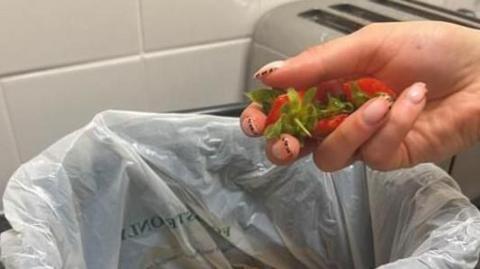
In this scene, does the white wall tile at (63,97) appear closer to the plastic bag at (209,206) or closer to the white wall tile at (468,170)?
the plastic bag at (209,206)

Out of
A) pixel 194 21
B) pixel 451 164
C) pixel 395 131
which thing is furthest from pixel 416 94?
pixel 194 21

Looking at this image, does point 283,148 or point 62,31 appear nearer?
point 283,148

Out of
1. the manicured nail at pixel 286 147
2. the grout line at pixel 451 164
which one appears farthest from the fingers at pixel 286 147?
the grout line at pixel 451 164

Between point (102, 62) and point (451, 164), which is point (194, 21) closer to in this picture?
point (102, 62)

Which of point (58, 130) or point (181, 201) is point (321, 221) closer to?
point (181, 201)

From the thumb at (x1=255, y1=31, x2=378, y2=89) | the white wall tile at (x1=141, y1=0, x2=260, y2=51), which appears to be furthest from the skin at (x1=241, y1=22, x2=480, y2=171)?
the white wall tile at (x1=141, y1=0, x2=260, y2=51)
